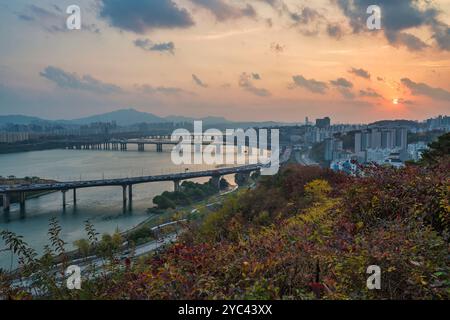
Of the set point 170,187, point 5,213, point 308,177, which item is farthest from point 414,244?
point 170,187

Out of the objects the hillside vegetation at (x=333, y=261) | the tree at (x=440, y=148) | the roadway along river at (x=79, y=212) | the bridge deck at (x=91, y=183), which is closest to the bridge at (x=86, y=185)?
the bridge deck at (x=91, y=183)

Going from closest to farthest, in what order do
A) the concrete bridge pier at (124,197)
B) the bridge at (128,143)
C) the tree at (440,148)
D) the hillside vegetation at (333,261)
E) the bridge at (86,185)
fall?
the hillside vegetation at (333,261), the tree at (440,148), the bridge at (86,185), the concrete bridge pier at (124,197), the bridge at (128,143)

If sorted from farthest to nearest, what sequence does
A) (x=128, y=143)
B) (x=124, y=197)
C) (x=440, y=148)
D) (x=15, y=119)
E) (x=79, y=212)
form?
(x=15, y=119), (x=128, y=143), (x=124, y=197), (x=79, y=212), (x=440, y=148)

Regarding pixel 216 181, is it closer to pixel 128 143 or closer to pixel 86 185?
pixel 86 185

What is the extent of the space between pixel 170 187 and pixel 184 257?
56.2 feet

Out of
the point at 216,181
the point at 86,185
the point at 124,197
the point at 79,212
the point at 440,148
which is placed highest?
the point at 440,148

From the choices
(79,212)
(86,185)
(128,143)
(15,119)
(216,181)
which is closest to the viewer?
(79,212)

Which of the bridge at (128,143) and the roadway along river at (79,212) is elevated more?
the bridge at (128,143)

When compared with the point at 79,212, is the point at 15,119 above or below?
above

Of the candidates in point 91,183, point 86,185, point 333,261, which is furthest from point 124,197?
point 333,261

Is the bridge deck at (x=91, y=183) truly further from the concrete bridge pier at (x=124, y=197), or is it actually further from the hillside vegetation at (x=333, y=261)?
the hillside vegetation at (x=333, y=261)

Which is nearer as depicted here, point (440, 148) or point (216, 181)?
point (440, 148)

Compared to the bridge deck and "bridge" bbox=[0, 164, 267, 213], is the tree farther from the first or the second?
the bridge deck

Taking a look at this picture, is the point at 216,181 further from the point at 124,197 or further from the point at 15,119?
the point at 15,119
